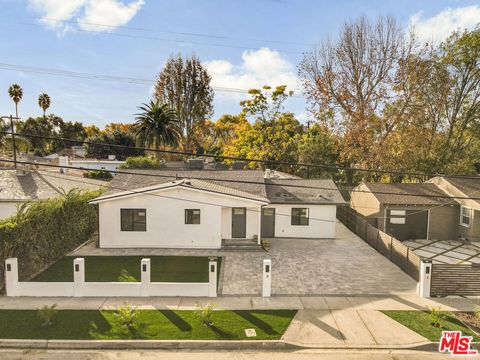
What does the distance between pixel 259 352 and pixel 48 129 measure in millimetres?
78248

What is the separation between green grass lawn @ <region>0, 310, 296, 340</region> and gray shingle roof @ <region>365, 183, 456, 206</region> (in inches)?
592

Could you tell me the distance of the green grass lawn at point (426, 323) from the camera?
37.2 feet

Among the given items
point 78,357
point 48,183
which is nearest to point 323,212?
point 78,357

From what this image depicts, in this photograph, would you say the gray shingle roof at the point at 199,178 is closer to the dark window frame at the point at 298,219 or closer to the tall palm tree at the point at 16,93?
the dark window frame at the point at 298,219

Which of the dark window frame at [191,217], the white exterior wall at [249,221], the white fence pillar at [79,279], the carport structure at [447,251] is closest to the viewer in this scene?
the white fence pillar at [79,279]

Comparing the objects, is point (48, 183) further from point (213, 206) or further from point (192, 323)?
point (192, 323)

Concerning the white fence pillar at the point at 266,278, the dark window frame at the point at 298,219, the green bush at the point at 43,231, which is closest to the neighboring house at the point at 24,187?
the green bush at the point at 43,231

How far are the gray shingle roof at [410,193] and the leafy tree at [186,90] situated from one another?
2740 centimetres

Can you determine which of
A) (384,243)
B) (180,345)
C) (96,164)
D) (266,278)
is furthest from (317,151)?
(180,345)

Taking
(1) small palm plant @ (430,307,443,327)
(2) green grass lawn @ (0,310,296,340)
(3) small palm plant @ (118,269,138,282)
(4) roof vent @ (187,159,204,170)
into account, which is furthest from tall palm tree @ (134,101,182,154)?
(1) small palm plant @ (430,307,443,327)

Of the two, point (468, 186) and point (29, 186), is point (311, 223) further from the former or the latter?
point (29, 186)

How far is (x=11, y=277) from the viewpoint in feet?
44.8

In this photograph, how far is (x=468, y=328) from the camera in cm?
1181

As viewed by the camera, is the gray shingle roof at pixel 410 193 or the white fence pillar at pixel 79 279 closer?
the white fence pillar at pixel 79 279
